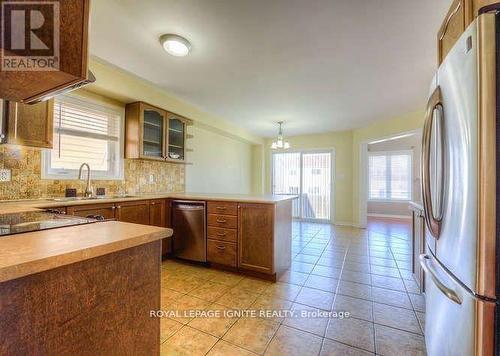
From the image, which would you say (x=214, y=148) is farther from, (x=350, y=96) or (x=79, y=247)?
(x=79, y=247)

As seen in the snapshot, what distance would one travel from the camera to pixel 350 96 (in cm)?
346

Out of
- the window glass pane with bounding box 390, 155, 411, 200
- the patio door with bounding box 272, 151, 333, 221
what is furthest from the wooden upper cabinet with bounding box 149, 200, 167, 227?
the window glass pane with bounding box 390, 155, 411, 200

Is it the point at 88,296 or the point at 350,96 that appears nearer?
the point at 88,296

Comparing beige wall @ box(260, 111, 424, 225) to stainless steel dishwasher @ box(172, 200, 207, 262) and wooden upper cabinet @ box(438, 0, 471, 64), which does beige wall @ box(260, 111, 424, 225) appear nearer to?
wooden upper cabinet @ box(438, 0, 471, 64)

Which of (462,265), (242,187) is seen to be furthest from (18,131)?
(242,187)

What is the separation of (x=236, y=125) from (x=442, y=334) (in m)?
4.75

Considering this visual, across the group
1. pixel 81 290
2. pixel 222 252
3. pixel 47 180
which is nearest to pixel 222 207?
pixel 222 252

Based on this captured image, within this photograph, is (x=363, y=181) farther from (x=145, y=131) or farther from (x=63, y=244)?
(x=63, y=244)

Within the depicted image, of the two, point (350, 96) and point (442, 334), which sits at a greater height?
point (350, 96)

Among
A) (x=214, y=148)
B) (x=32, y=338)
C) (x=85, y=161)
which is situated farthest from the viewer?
(x=214, y=148)

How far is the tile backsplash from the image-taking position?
217 centimetres

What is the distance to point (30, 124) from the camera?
2.06 metres

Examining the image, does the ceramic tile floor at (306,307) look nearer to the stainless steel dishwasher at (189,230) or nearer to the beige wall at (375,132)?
the stainless steel dishwasher at (189,230)

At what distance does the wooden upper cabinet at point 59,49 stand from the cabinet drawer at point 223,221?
2.06m
